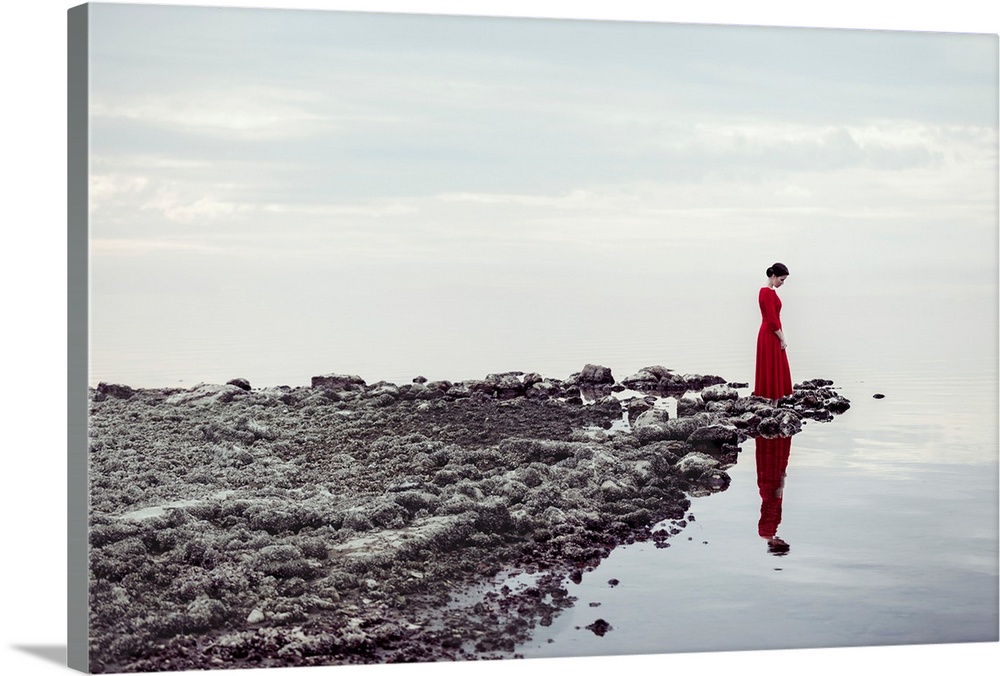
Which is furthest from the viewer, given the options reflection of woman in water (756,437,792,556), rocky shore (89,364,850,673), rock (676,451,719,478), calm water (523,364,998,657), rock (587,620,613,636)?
rock (676,451,719,478)

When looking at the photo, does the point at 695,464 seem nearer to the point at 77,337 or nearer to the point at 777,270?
the point at 777,270

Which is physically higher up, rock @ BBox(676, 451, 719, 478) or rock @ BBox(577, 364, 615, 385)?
rock @ BBox(577, 364, 615, 385)

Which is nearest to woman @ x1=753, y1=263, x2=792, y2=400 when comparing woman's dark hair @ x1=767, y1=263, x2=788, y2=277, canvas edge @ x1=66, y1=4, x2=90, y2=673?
woman's dark hair @ x1=767, y1=263, x2=788, y2=277

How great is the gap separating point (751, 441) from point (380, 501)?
6.00 ft

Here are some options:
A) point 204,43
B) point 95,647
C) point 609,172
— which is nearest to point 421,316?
point 609,172

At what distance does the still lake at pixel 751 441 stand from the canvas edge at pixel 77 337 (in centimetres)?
15

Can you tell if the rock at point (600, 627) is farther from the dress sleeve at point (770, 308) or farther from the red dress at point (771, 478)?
the dress sleeve at point (770, 308)

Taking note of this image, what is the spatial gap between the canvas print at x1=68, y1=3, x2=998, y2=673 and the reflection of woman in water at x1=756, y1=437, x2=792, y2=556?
1 centimetres

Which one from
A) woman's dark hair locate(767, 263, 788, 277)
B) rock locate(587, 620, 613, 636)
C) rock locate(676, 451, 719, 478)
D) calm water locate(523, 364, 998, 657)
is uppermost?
woman's dark hair locate(767, 263, 788, 277)

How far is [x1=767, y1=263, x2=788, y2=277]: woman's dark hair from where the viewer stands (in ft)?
24.0

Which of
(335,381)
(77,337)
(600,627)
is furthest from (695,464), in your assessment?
(77,337)

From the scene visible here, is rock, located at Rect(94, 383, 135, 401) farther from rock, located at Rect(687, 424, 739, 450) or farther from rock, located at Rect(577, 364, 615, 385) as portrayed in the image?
rock, located at Rect(687, 424, 739, 450)

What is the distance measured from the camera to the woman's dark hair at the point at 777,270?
7309 millimetres

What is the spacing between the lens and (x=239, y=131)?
22.1 ft
